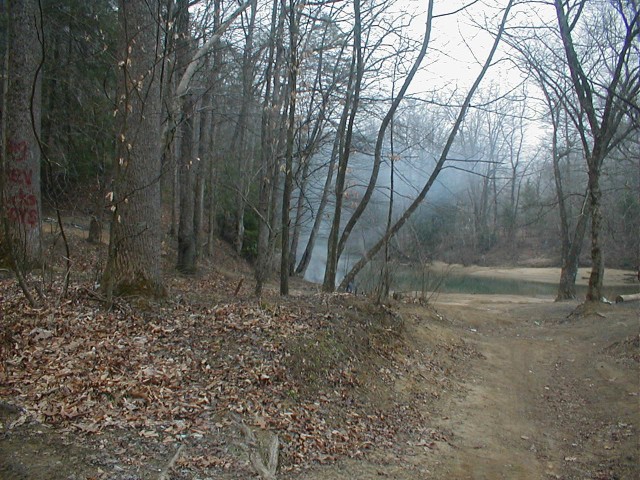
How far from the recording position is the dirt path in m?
5.14

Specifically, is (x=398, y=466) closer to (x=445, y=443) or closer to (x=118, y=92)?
(x=445, y=443)

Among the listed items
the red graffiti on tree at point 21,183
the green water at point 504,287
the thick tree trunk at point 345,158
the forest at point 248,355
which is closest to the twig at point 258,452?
the forest at point 248,355

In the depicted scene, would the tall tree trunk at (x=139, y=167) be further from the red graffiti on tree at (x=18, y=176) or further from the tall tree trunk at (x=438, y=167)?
the tall tree trunk at (x=438, y=167)

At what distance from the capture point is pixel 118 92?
22.0 feet

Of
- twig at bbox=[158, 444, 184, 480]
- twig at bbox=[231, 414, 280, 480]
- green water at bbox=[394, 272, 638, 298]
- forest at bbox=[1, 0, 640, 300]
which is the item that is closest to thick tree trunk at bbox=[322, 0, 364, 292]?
forest at bbox=[1, 0, 640, 300]

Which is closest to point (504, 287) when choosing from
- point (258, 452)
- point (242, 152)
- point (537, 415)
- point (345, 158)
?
point (242, 152)

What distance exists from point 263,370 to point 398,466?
5.41ft

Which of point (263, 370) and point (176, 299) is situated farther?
point (176, 299)

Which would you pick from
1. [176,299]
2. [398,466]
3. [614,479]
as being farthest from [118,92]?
[614,479]

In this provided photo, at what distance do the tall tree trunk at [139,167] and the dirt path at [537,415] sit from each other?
3.77 m

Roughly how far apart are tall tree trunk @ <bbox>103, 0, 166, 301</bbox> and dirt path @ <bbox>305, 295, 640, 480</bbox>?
3774 mm

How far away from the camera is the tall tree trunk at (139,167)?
680 cm

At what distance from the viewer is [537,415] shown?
6.96 m

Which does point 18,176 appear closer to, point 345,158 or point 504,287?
point 345,158
